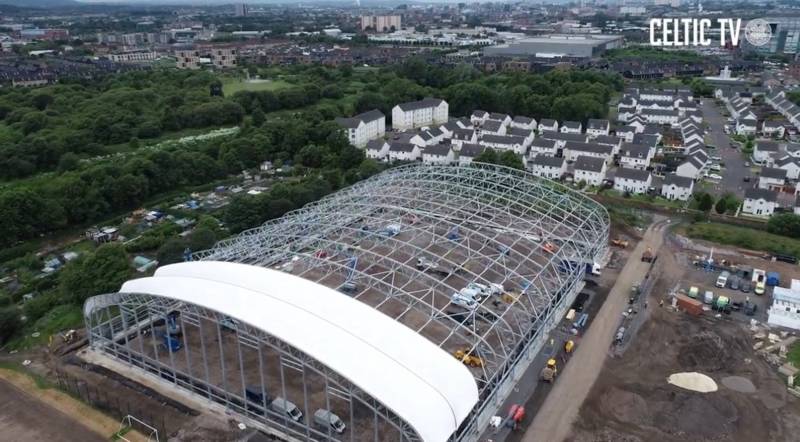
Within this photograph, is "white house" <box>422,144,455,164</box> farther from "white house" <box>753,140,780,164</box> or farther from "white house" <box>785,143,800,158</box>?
"white house" <box>785,143,800,158</box>

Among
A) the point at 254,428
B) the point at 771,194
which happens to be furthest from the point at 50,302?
the point at 771,194

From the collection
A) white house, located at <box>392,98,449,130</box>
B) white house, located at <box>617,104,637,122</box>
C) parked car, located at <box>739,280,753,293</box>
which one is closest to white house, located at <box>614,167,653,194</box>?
parked car, located at <box>739,280,753,293</box>

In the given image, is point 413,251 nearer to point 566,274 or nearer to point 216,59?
point 566,274

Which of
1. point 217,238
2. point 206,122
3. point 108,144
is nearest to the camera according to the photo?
point 217,238

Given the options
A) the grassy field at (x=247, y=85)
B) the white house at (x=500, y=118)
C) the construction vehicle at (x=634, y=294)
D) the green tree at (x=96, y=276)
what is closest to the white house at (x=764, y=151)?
the white house at (x=500, y=118)

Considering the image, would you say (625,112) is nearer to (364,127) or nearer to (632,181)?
(632,181)

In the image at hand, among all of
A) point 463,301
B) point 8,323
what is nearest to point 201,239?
point 8,323
